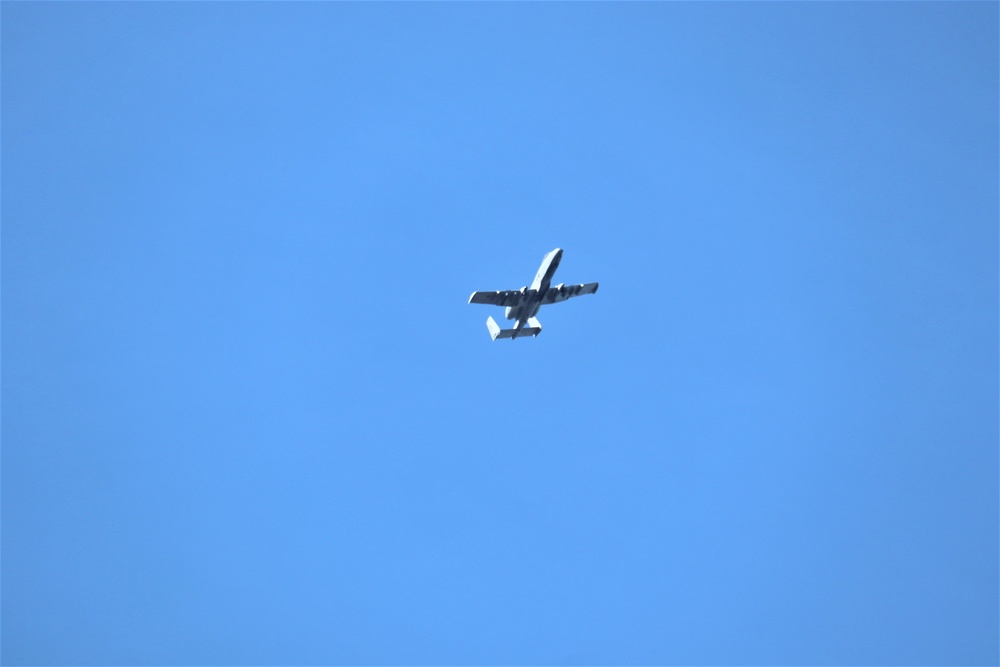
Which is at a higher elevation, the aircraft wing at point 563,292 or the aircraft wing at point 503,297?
the aircraft wing at point 563,292

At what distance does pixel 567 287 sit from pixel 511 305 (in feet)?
13.4

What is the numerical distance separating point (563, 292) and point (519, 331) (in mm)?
4725

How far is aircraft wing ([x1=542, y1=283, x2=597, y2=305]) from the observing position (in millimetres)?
81188

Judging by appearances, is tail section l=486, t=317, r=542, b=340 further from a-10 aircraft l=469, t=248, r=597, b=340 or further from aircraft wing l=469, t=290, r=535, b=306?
aircraft wing l=469, t=290, r=535, b=306

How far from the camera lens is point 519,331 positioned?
84125mm

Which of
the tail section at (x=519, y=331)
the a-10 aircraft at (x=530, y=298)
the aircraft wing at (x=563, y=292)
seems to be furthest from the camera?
the tail section at (x=519, y=331)

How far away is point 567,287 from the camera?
8156 cm

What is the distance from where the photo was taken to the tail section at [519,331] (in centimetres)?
8388

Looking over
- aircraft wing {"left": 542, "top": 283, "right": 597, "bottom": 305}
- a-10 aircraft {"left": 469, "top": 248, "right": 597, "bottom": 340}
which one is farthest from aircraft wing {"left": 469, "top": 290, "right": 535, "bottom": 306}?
aircraft wing {"left": 542, "top": 283, "right": 597, "bottom": 305}

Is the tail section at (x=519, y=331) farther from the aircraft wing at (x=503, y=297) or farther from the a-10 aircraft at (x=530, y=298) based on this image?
the aircraft wing at (x=503, y=297)

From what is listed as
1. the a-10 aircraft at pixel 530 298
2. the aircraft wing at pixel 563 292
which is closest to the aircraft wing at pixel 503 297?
the a-10 aircraft at pixel 530 298

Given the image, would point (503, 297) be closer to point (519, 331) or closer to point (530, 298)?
point (530, 298)

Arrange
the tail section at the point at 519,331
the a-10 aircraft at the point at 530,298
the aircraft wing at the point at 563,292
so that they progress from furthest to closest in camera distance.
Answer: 1. the tail section at the point at 519,331
2. the aircraft wing at the point at 563,292
3. the a-10 aircraft at the point at 530,298

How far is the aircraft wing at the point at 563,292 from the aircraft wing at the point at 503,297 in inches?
60.7
